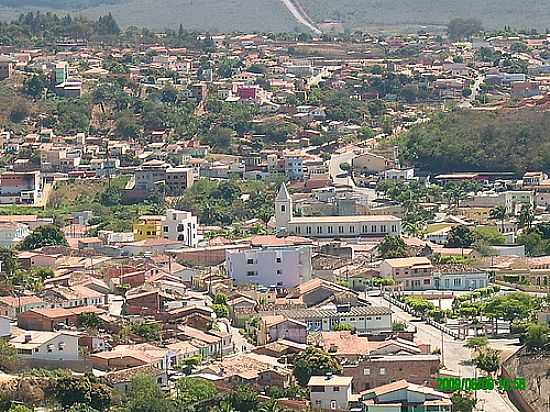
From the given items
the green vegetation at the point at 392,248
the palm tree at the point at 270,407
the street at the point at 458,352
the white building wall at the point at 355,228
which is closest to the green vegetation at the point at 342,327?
the street at the point at 458,352

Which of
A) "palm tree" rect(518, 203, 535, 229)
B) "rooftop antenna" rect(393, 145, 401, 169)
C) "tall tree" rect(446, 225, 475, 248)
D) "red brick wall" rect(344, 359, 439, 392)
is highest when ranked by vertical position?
"red brick wall" rect(344, 359, 439, 392)

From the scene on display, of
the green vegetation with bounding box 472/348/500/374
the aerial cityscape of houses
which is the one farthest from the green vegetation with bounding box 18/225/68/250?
the green vegetation with bounding box 472/348/500/374

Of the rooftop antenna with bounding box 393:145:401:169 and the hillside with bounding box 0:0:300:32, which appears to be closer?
the rooftop antenna with bounding box 393:145:401:169

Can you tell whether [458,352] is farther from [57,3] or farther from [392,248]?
[57,3]

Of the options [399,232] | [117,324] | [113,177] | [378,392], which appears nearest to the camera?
[378,392]

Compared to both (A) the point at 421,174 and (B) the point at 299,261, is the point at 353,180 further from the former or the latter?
(B) the point at 299,261

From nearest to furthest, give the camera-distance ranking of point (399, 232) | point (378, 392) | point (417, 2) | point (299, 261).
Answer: point (378, 392) < point (299, 261) < point (399, 232) < point (417, 2)

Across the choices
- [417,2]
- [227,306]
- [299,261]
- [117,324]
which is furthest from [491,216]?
[417,2]

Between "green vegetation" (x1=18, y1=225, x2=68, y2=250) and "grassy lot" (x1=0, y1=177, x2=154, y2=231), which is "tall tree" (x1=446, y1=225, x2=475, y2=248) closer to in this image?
"grassy lot" (x1=0, y1=177, x2=154, y2=231)
